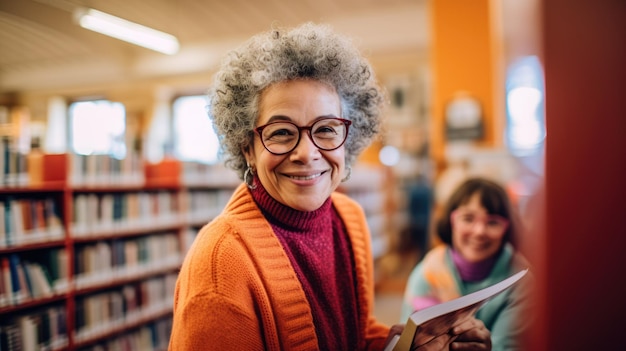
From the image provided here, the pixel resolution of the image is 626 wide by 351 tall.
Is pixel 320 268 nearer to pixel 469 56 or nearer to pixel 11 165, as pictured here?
pixel 11 165

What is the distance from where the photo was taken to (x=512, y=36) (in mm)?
596

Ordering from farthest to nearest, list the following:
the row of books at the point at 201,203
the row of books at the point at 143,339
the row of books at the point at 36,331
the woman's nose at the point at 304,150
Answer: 1. the row of books at the point at 201,203
2. the row of books at the point at 143,339
3. the row of books at the point at 36,331
4. the woman's nose at the point at 304,150

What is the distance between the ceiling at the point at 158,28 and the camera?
1.61 metres

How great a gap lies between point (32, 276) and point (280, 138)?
243 cm

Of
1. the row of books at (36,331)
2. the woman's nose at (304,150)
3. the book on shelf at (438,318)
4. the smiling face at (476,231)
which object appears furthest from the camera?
the row of books at (36,331)

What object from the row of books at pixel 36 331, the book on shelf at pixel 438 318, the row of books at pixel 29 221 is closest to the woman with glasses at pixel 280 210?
the book on shelf at pixel 438 318

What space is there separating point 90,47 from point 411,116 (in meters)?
6.52

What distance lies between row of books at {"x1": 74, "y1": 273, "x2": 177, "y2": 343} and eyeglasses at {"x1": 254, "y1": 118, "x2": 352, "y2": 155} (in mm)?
2823

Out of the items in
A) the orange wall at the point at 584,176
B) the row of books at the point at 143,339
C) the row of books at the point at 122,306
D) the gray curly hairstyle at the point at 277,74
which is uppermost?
the gray curly hairstyle at the point at 277,74

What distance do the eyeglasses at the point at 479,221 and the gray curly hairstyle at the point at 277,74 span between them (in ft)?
2.97

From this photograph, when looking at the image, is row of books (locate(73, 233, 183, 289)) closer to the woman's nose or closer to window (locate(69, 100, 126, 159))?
window (locate(69, 100, 126, 159))

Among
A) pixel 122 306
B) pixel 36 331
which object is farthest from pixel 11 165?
pixel 122 306

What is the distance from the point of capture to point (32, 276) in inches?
103

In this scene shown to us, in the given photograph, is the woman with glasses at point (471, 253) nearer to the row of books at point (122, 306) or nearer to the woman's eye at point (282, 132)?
the woman's eye at point (282, 132)
